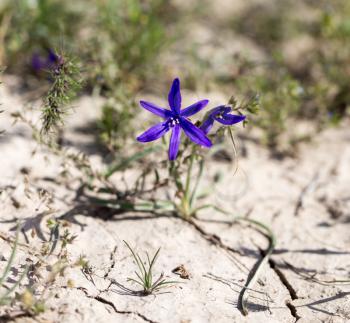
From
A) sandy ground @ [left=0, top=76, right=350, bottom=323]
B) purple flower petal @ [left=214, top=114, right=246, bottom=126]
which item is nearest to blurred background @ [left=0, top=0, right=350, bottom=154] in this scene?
sandy ground @ [left=0, top=76, right=350, bottom=323]

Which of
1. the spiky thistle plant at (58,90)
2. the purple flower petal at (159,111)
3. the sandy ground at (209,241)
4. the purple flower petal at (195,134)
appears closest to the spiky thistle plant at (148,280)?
the sandy ground at (209,241)

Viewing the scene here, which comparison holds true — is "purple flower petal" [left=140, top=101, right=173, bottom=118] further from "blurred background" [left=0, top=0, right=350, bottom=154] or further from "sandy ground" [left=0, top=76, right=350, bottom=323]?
"blurred background" [left=0, top=0, right=350, bottom=154]

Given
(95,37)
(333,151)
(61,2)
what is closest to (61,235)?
(95,37)

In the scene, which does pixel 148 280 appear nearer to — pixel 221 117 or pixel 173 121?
pixel 173 121

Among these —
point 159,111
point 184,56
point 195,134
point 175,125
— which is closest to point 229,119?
point 195,134

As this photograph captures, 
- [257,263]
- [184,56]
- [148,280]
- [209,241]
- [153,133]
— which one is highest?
[184,56]

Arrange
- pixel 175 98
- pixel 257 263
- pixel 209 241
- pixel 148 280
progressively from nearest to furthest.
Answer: pixel 148 280 → pixel 175 98 → pixel 257 263 → pixel 209 241
